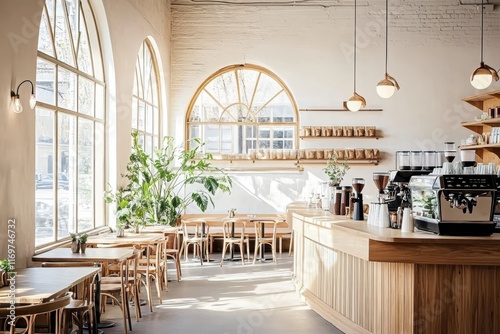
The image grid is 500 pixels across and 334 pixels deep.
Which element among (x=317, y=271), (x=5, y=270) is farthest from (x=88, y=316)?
(x=317, y=271)

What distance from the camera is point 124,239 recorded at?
7219 millimetres

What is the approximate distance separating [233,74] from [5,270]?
8.44 meters

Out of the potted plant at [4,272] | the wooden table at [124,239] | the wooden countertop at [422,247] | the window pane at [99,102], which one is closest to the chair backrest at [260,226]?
the wooden table at [124,239]

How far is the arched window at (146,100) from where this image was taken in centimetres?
1023

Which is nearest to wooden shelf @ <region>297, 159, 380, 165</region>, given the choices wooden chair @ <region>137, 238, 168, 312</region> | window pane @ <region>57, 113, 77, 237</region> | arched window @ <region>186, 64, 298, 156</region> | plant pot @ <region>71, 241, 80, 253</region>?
arched window @ <region>186, 64, 298, 156</region>

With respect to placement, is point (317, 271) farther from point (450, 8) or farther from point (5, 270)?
point (450, 8)

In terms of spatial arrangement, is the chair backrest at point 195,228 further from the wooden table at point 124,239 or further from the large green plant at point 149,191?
the wooden table at point 124,239

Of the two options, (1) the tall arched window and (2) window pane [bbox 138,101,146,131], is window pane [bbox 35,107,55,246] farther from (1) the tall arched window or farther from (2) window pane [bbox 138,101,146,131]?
(2) window pane [bbox 138,101,146,131]

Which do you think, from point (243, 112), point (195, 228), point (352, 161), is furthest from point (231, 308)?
point (243, 112)

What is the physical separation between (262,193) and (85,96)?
5.19 metres

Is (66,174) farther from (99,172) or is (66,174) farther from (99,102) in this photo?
(99,102)

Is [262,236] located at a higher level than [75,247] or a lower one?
lower

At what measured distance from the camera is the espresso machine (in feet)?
14.5

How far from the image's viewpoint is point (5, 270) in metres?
4.41
